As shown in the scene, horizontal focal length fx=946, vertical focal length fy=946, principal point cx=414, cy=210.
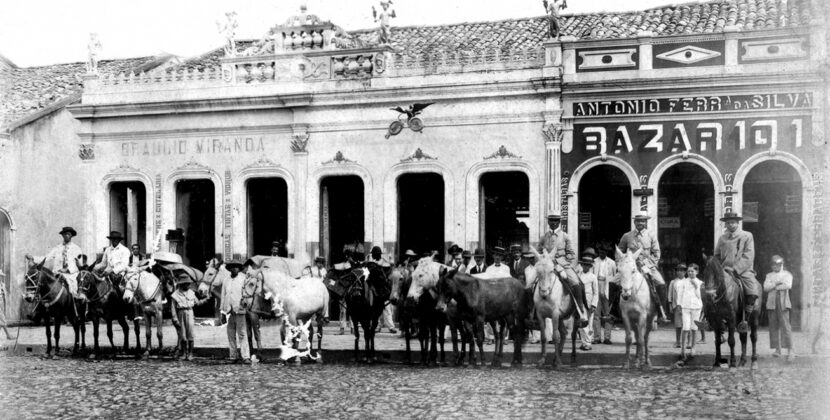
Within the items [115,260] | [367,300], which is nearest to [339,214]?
[115,260]

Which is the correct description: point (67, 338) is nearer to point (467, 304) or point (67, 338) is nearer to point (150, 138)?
point (150, 138)

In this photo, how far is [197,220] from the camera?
22.1 meters

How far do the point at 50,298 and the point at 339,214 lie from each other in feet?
23.1

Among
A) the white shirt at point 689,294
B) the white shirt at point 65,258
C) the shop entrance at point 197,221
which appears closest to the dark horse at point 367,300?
the white shirt at point 689,294

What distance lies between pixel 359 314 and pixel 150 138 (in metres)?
9.44

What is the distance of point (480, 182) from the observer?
63.3 feet

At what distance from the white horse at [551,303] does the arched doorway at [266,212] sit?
349 inches

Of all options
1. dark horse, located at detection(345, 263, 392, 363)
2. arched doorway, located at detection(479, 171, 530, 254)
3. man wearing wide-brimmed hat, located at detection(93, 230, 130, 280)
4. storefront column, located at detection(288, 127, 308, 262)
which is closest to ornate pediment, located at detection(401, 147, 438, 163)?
arched doorway, located at detection(479, 171, 530, 254)

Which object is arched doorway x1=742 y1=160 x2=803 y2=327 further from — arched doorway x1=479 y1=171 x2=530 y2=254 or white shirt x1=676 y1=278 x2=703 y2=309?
arched doorway x1=479 y1=171 x2=530 y2=254

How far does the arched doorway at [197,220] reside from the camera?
21.8 metres

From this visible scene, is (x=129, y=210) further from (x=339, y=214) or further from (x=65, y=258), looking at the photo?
(x=65, y=258)

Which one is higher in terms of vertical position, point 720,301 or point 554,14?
point 554,14

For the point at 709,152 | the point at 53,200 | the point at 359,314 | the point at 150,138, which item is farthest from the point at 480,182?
the point at 53,200

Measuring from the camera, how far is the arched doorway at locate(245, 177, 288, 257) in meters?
21.1
